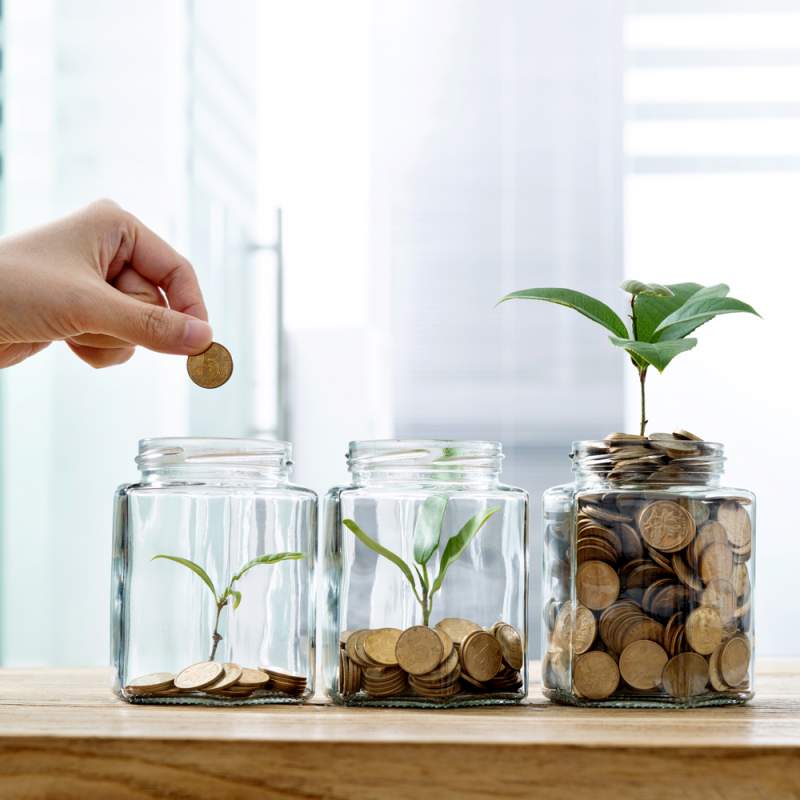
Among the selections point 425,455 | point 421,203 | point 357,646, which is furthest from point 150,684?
point 421,203

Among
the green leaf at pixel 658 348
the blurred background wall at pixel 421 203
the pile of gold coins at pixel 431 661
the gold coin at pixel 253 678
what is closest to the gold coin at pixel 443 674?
the pile of gold coins at pixel 431 661

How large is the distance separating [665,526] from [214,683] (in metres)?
0.32

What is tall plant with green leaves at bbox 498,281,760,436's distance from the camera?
2.15ft

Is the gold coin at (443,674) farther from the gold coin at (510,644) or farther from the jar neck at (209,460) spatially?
the jar neck at (209,460)

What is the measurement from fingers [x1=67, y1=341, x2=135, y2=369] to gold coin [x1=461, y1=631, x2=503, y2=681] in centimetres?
45

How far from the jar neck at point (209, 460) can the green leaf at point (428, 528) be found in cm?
11

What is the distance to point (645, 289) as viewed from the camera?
0.68 m

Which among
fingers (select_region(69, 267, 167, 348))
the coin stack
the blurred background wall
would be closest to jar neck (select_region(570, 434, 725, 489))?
the coin stack


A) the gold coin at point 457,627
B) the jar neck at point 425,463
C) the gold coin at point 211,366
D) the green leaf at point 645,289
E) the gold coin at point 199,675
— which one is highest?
the green leaf at point 645,289

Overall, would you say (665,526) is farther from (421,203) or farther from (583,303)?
(421,203)

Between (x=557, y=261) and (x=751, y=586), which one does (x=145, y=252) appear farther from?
(x=557, y=261)

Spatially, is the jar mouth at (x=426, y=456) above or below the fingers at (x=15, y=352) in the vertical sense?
below

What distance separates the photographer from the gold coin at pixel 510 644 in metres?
0.69

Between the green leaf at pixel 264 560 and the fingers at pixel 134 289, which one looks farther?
the fingers at pixel 134 289
